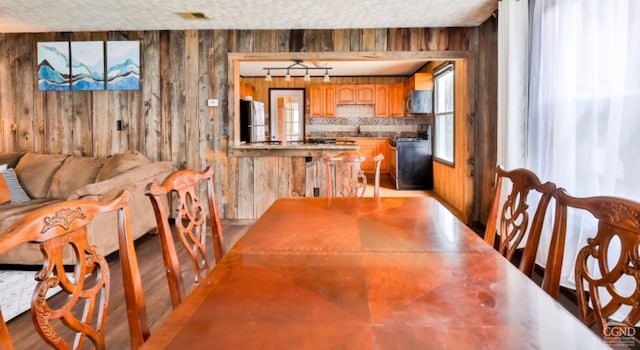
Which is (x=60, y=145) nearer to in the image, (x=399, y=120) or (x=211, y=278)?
(x=211, y=278)

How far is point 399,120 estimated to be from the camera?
9.24 m

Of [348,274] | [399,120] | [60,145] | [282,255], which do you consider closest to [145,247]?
[60,145]

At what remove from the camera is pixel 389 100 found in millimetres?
8953

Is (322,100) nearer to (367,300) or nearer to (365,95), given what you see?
(365,95)

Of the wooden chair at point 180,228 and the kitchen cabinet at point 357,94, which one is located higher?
the kitchen cabinet at point 357,94

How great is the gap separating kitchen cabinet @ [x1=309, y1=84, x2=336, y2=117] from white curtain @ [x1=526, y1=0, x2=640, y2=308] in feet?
20.0

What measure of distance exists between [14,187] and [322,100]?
631 centimetres

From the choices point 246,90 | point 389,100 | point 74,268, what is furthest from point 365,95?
point 74,268

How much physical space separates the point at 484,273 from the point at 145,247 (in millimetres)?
3523

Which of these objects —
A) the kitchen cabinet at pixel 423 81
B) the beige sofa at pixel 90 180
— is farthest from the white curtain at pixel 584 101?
the kitchen cabinet at pixel 423 81

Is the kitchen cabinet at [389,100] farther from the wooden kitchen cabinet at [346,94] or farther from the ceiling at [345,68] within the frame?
the wooden kitchen cabinet at [346,94]

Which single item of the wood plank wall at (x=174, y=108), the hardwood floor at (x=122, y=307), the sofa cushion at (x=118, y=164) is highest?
the wood plank wall at (x=174, y=108)

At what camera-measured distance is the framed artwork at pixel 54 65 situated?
15.6 ft

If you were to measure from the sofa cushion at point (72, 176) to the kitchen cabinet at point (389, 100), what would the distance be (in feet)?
20.2
